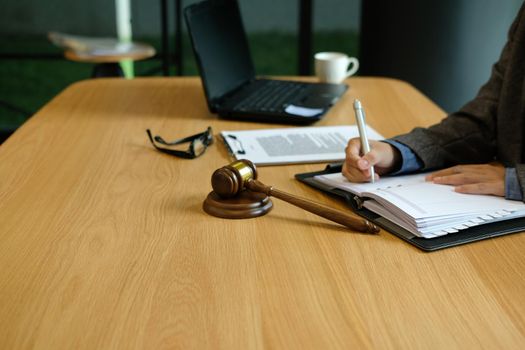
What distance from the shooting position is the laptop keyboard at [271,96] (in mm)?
1694

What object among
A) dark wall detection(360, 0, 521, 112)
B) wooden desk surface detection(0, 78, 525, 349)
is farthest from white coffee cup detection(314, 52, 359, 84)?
dark wall detection(360, 0, 521, 112)

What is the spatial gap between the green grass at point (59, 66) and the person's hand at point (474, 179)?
3690mm

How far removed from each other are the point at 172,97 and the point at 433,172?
82cm

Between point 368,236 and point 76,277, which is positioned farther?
point 368,236

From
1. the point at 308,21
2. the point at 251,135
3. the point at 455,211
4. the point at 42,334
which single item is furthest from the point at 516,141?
the point at 308,21

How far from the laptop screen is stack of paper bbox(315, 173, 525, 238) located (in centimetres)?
63

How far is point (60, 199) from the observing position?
3.83ft

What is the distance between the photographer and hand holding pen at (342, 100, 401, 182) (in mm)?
1191

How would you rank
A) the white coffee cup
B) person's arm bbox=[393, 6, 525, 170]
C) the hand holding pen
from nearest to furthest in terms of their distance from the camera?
the hand holding pen
person's arm bbox=[393, 6, 525, 170]
the white coffee cup

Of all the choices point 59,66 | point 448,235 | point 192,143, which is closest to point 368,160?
point 448,235

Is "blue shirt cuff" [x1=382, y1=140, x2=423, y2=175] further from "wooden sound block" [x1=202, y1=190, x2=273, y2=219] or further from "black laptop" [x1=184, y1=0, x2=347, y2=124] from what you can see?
"black laptop" [x1=184, y1=0, x2=347, y2=124]

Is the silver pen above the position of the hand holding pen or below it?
above

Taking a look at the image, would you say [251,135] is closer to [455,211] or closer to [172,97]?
[172,97]

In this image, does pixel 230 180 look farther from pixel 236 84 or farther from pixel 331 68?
pixel 331 68
